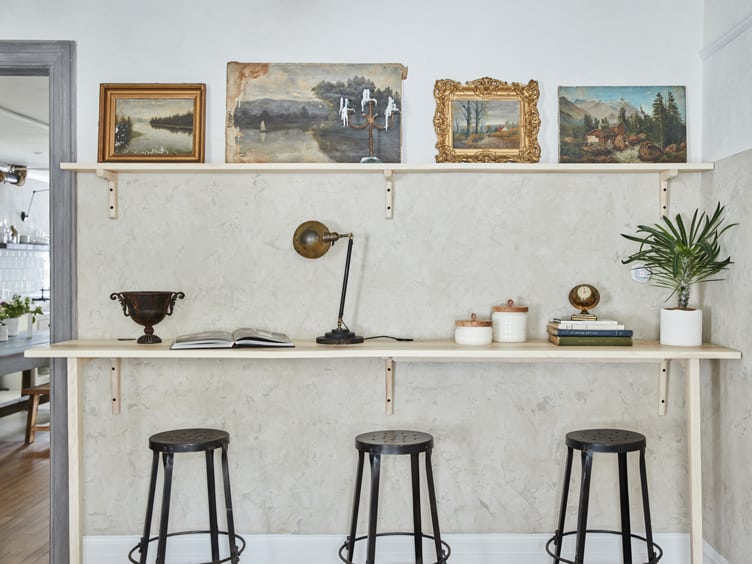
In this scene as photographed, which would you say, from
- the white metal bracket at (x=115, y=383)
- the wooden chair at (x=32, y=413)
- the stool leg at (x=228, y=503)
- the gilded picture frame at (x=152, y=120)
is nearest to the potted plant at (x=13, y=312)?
the wooden chair at (x=32, y=413)

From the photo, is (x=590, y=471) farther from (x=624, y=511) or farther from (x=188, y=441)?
(x=188, y=441)

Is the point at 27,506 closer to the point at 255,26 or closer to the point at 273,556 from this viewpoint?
the point at 273,556

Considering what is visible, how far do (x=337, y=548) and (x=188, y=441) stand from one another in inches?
33.4

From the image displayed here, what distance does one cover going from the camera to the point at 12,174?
7.57m

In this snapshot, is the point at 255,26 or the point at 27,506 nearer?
the point at 255,26

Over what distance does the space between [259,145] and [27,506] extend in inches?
99.2

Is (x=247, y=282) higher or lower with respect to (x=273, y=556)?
higher

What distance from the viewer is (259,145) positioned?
115 inches

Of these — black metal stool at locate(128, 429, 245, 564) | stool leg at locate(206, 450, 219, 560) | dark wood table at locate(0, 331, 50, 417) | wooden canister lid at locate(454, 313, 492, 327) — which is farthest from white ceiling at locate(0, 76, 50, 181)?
wooden canister lid at locate(454, 313, 492, 327)

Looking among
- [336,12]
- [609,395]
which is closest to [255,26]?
[336,12]

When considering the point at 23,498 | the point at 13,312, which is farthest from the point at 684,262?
the point at 13,312

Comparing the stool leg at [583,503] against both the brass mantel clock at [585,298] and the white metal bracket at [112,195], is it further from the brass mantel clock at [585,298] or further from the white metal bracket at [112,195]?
the white metal bracket at [112,195]

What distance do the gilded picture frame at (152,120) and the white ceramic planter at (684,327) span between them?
6.52 feet

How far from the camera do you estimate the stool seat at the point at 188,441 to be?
8.07ft
